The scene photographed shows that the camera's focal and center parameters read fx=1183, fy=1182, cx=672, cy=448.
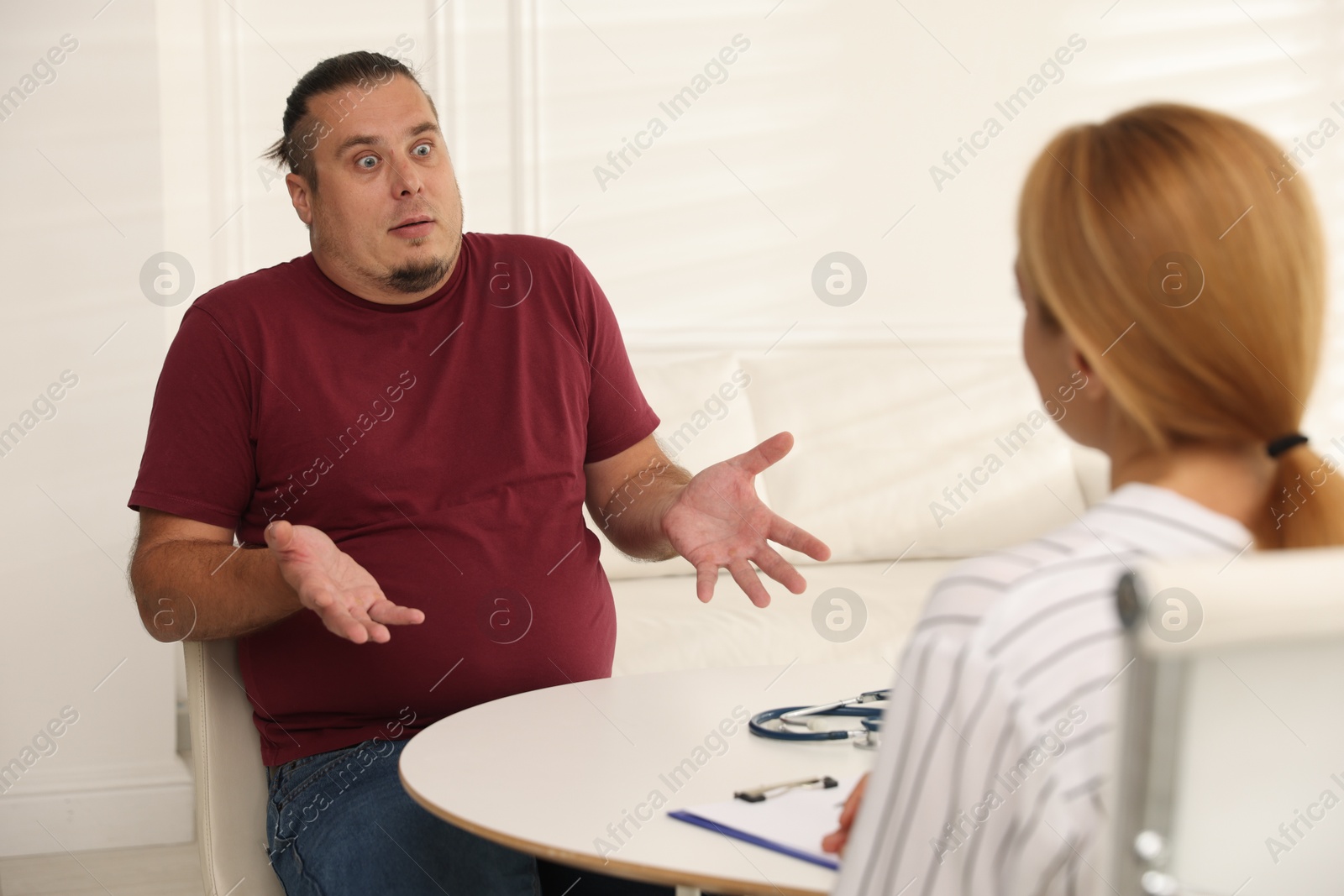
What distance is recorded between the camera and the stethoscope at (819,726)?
3.84 feet

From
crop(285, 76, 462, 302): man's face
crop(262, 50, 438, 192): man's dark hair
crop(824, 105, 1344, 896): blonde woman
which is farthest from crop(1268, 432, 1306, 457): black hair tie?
crop(262, 50, 438, 192): man's dark hair

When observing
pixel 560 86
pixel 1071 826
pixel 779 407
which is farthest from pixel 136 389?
pixel 1071 826

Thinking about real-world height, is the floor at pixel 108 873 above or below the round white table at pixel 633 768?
below

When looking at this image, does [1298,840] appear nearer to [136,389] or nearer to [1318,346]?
[1318,346]

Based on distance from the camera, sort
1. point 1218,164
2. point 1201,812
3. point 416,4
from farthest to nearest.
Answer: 1. point 416,4
2. point 1218,164
3. point 1201,812

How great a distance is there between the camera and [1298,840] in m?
0.64

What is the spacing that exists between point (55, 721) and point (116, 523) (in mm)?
459

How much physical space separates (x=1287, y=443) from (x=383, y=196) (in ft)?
4.39

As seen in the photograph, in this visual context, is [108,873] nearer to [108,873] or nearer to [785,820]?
[108,873]

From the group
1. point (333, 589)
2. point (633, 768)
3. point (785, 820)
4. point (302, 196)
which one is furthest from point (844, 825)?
point (302, 196)

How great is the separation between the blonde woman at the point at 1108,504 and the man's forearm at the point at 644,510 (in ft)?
3.25

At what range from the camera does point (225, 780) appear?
150cm

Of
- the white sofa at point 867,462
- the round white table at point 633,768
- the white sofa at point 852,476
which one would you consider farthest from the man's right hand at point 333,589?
the white sofa at point 867,462

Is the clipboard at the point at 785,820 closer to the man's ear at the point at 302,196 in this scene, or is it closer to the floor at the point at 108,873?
the man's ear at the point at 302,196
